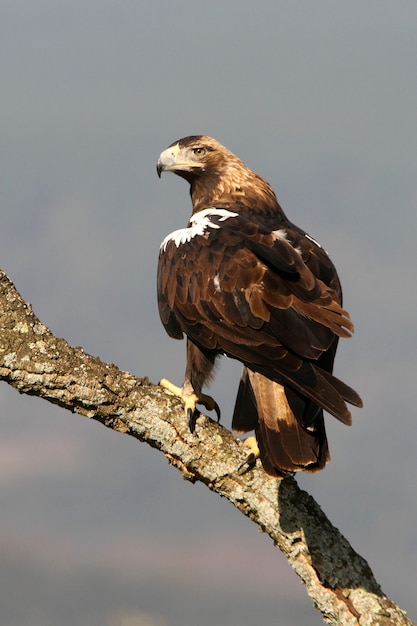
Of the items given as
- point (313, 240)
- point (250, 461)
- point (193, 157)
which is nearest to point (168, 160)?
point (193, 157)

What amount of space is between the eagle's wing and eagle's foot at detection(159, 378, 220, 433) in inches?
15.5

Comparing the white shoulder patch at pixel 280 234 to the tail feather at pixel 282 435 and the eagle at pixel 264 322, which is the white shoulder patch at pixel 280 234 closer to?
the eagle at pixel 264 322

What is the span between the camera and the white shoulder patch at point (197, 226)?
6922mm

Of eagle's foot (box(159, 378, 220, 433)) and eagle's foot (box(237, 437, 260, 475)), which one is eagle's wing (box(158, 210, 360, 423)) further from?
eagle's foot (box(237, 437, 260, 475))

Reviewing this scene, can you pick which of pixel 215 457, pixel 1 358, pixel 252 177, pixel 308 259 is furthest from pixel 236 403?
pixel 252 177

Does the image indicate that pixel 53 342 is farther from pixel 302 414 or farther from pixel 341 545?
pixel 341 545

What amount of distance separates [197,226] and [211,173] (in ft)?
5.50

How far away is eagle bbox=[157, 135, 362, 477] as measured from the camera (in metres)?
5.77

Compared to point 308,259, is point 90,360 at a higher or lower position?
lower

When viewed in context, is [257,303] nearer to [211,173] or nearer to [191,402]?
[191,402]

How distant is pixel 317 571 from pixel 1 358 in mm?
2670

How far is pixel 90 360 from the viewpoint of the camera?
635 centimetres

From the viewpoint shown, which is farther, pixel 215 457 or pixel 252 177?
pixel 252 177

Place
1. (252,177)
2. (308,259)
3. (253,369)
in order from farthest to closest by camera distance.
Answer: (252,177)
(308,259)
(253,369)
